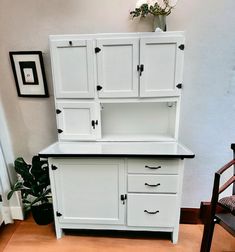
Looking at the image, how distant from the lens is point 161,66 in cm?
160

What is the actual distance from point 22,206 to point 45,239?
45 centimetres

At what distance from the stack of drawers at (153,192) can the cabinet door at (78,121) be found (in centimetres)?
48

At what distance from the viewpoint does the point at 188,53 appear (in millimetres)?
1717

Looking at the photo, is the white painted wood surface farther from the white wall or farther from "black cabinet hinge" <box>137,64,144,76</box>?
"black cabinet hinge" <box>137,64,144,76</box>

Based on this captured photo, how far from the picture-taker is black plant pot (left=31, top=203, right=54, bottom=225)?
187cm

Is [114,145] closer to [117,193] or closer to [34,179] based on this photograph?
[117,193]

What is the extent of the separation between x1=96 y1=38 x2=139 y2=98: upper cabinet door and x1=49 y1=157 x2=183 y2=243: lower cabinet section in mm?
573

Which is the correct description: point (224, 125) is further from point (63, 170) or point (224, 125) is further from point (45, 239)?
point (45, 239)

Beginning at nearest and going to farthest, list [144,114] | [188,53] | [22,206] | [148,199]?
[148,199], [188,53], [144,114], [22,206]

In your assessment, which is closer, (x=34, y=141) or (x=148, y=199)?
(x=148, y=199)

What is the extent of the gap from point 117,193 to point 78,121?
71 cm

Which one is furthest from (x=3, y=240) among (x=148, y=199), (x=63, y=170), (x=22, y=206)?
(x=148, y=199)

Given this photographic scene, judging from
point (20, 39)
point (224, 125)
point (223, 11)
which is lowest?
point (224, 125)

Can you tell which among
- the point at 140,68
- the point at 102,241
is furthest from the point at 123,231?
the point at 140,68
